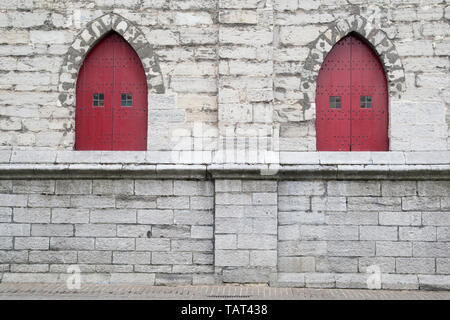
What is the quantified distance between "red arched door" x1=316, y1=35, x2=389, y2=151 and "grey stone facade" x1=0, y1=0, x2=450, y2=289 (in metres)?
0.21

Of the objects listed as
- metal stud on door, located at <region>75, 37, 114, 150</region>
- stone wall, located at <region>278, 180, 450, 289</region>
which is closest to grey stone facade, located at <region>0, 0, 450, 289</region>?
stone wall, located at <region>278, 180, 450, 289</region>

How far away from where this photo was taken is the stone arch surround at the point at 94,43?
8203mm

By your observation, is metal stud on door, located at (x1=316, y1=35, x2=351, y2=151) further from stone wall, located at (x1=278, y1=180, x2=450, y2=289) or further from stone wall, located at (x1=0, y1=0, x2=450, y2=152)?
stone wall, located at (x1=278, y1=180, x2=450, y2=289)

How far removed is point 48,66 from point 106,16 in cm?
117

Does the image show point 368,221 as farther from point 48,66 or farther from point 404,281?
point 48,66

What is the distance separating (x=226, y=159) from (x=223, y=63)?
143 centimetres

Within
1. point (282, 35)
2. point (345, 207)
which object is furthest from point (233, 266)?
point (282, 35)

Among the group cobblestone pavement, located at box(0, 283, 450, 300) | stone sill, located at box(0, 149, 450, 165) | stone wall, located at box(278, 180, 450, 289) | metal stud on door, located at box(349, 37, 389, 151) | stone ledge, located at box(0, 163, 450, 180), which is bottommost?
cobblestone pavement, located at box(0, 283, 450, 300)

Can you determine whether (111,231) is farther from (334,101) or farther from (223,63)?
(334,101)

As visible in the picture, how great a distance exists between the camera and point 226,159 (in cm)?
786

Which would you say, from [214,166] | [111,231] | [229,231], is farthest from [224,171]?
[111,231]

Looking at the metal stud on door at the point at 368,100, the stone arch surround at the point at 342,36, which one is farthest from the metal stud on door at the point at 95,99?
the metal stud on door at the point at 368,100

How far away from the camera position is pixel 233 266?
7762 mm

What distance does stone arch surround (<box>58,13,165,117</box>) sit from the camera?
820 cm
